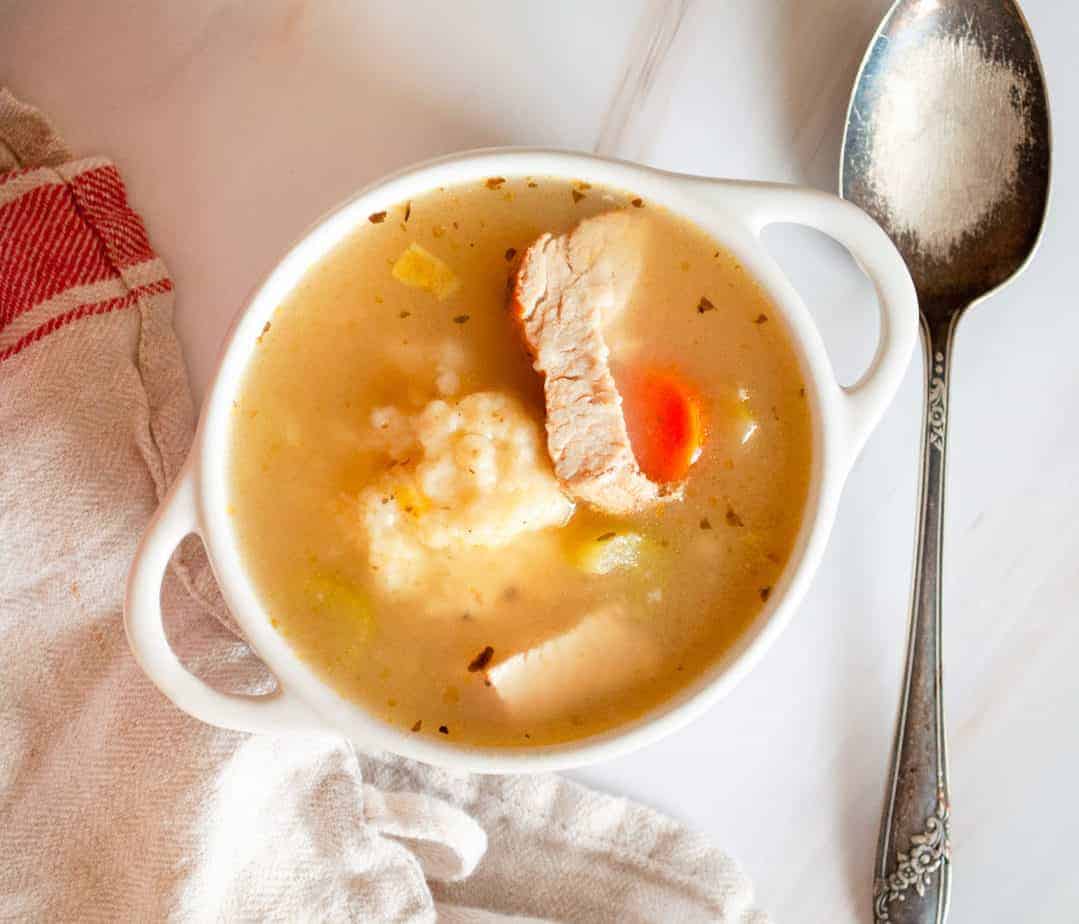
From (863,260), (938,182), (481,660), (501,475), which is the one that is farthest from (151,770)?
(938,182)

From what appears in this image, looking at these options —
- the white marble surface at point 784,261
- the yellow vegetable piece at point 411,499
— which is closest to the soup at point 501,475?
the yellow vegetable piece at point 411,499

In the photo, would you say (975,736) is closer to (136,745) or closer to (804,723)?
(804,723)

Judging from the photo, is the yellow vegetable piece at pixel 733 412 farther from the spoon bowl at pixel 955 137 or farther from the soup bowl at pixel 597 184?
the spoon bowl at pixel 955 137

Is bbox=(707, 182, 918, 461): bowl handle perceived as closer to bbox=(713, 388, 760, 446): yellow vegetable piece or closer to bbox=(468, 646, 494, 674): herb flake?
bbox=(713, 388, 760, 446): yellow vegetable piece

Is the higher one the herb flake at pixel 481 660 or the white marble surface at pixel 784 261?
the white marble surface at pixel 784 261

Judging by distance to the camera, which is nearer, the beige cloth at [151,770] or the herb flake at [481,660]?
the herb flake at [481,660]

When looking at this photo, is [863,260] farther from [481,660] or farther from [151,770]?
[151,770]

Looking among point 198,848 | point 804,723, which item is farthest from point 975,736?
point 198,848
